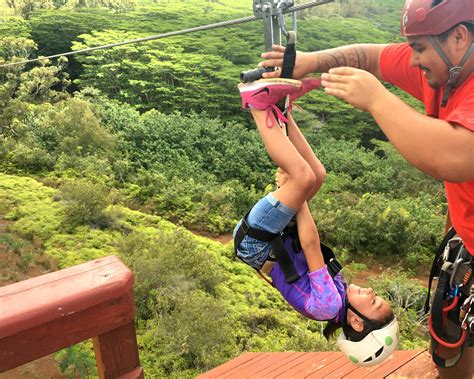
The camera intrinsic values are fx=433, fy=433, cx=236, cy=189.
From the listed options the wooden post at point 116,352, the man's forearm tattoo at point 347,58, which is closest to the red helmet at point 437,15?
the man's forearm tattoo at point 347,58

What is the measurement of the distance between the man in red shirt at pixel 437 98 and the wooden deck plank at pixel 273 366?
1835mm

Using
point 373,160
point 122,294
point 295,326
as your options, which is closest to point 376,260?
point 295,326

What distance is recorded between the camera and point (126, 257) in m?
6.20

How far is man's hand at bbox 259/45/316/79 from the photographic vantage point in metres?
1.71

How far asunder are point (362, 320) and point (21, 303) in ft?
5.46

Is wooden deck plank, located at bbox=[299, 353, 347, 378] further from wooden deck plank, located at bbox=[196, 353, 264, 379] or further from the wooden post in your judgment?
the wooden post

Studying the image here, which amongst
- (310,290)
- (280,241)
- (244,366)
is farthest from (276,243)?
(244,366)

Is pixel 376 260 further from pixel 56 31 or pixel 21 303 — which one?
pixel 56 31

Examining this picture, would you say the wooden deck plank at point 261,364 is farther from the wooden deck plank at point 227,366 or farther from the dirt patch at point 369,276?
the dirt patch at point 369,276

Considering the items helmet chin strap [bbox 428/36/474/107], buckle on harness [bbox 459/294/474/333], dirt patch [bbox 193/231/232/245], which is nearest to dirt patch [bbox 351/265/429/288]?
dirt patch [bbox 193/231/232/245]

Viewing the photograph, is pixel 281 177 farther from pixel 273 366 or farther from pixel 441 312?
pixel 273 366

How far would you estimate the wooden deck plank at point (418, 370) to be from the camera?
2.48 m

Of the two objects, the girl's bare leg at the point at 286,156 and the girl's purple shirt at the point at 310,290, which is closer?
the girl's bare leg at the point at 286,156

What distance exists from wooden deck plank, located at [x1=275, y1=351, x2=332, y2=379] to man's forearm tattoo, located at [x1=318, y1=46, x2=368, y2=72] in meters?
1.95
